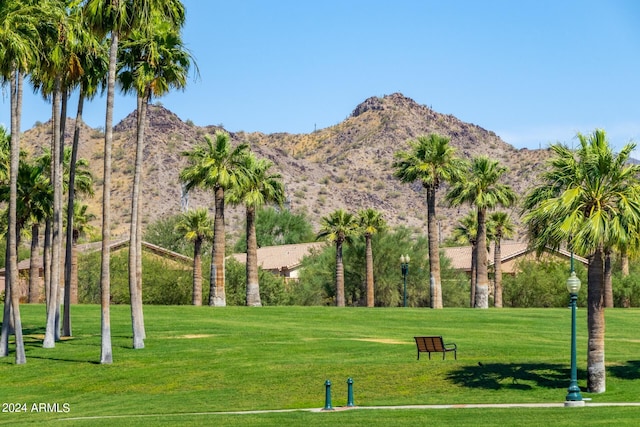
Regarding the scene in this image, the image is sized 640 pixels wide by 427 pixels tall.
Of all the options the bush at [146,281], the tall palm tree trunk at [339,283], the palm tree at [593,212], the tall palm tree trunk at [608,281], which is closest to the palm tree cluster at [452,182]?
the tall palm tree trunk at [608,281]

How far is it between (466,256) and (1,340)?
71.7 m

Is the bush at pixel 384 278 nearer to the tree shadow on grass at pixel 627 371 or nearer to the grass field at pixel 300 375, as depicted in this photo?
the grass field at pixel 300 375

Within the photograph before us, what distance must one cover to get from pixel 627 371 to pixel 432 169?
4271 centimetres

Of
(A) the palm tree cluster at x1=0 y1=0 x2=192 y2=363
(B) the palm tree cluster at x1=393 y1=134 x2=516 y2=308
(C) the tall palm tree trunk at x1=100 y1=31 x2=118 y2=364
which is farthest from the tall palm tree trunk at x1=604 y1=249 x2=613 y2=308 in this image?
(C) the tall palm tree trunk at x1=100 y1=31 x2=118 y2=364

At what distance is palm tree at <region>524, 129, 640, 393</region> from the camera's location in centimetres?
3133

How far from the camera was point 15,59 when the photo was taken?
3862 centimetres

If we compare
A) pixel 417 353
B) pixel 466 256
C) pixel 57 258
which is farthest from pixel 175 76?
pixel 466 256

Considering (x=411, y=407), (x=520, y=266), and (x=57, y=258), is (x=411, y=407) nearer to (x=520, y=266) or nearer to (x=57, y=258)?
(x=57, y=258)

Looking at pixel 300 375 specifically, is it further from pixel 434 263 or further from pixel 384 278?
pixel 384 278

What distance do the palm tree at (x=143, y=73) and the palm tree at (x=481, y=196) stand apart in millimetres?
35836

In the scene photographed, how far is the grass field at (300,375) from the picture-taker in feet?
94.4

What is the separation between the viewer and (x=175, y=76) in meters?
46.2

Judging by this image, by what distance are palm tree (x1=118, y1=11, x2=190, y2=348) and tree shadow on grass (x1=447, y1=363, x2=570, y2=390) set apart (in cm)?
1539

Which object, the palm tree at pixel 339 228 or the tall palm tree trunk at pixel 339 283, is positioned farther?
the palm tree at pixel 339 228
